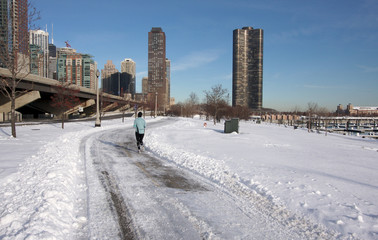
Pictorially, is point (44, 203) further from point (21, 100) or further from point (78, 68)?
point (78, 68)

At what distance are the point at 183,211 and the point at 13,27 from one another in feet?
56.2

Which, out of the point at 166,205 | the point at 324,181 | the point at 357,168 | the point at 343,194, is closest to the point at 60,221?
the point at 166,205

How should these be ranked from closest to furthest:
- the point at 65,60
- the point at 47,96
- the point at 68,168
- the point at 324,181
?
the point at 324,181, the point at 68,168, the point at 47,96, the point at 65,60

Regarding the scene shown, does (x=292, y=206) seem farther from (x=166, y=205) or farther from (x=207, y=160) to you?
(x=207, y=160)

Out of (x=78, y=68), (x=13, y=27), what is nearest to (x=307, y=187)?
(x=13, y=27)

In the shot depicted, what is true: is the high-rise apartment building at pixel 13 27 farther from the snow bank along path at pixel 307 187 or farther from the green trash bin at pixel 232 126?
the green trash bin at pixel 232 126

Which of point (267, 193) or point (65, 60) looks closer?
point (267, 193)

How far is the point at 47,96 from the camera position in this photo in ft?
158

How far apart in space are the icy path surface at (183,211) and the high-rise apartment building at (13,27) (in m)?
13.1

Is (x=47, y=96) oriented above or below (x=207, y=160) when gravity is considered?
above

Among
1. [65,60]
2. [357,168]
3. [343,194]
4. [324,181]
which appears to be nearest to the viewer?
[343,194]

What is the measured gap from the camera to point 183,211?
453cm

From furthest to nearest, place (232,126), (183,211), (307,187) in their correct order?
(232,126)
(307,187)
(183,211)

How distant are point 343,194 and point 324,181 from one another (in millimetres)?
1118
